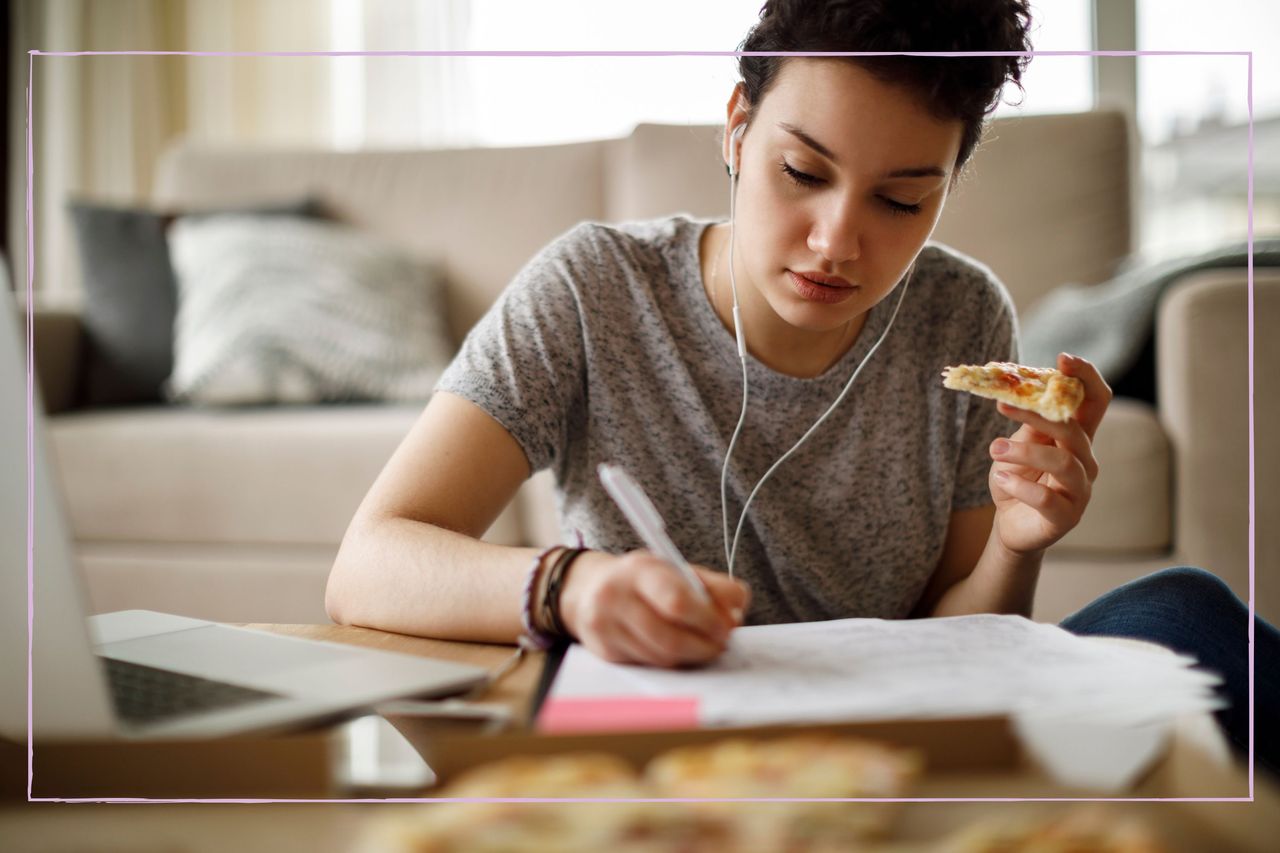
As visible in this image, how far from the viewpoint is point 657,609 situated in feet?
1.53

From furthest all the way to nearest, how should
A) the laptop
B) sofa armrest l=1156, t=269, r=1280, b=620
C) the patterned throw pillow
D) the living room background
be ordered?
the patterned throw pillow < sofa armrest l=1156, t=269, r=1280, b=620 < the living room background < the laptop

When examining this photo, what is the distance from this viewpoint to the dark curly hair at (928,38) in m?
0.58

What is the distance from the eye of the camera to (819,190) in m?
0.60

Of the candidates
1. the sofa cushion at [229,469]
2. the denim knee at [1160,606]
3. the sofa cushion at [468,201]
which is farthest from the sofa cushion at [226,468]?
the denim knee at [1160,606]

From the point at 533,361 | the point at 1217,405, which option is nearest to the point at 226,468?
the point at 533,361

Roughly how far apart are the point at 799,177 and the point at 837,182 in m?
0.03

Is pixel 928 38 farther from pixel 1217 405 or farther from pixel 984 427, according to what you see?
pixel 1217 405

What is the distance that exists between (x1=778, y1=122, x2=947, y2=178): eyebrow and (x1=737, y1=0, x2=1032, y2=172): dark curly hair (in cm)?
3

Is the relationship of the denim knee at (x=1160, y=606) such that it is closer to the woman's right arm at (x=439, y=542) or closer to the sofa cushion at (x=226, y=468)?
the woman's right arm at (x=439, y=542)

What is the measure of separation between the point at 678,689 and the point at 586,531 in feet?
0.83

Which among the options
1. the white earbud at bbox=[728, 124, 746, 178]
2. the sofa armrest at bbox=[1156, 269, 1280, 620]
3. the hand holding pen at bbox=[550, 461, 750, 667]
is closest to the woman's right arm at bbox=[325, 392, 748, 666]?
the hand holding pen at bbox=[550, 461, 750, 667]

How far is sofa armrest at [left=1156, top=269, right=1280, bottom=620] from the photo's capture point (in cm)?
88

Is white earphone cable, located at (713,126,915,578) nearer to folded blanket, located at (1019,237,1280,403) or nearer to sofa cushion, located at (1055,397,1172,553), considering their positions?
sofa cushion, located at (1055,397,1172,553)

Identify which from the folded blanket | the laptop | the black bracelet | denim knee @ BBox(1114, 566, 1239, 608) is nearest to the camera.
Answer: the laptop
